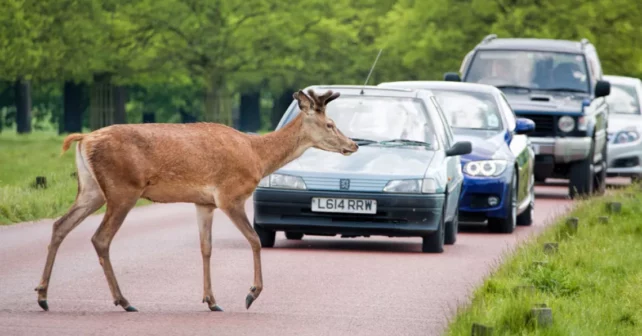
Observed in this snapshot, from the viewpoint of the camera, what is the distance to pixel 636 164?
3266 centimetres

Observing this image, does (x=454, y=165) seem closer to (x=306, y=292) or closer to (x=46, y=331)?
(x=306, y=292)

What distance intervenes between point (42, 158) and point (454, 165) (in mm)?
22138

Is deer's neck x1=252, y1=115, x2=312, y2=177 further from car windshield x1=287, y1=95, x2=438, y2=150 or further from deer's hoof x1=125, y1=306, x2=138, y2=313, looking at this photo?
car windshield x1=287, y1=95, x2=438, y2=150

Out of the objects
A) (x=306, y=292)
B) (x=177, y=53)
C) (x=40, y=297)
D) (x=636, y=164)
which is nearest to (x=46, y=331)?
(x=40, y=297)

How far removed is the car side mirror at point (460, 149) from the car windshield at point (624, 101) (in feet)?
54.8

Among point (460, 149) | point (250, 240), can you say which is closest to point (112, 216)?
point (250, 240)

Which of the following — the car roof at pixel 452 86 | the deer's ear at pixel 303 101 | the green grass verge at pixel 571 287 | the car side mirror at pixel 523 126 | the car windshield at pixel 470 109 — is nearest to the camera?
the green grass verge at pixel 571 287

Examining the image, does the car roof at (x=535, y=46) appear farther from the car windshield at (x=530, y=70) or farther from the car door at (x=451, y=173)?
the car door at (x=451, y=173)

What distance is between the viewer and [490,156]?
66.5 feet

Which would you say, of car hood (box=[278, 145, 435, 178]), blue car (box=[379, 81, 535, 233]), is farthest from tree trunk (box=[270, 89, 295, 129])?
car hood (box=[278, 145, 435, 178])

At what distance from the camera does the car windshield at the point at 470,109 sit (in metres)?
21.2

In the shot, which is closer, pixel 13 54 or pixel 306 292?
pixel 306 292

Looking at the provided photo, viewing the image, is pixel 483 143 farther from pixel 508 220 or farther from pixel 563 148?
pixel 563 148

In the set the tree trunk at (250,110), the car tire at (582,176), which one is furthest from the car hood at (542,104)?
the tree trunk at (250,110)
